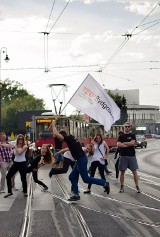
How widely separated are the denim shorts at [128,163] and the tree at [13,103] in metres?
92.9

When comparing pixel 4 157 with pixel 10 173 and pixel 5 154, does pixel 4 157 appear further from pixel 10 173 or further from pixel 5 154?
pixel 10 173

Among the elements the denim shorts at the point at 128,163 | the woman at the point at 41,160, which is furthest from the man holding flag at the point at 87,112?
the denim shorts at the point at 128,163

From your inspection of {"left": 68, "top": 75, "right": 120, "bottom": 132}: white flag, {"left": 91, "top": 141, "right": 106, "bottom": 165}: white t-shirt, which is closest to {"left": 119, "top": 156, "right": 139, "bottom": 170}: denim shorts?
{"left": 91, "top": 141, "right": 106, "bottom": 165}: white t-shirt

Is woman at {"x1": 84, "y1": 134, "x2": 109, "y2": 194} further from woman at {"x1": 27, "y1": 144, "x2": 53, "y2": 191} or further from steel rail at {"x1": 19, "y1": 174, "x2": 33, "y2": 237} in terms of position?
steel rail at {"x1": 19, "y1": 174, "x2": 33, "y2": 237}

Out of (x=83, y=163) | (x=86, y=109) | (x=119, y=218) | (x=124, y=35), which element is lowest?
(x=119, y=218)

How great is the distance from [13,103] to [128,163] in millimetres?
105127

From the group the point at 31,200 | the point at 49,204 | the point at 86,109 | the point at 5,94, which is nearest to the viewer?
the point at 49,204

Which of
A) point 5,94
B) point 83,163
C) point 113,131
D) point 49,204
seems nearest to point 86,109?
point 83,163

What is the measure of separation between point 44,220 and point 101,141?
541cm

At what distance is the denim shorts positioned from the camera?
547 inches

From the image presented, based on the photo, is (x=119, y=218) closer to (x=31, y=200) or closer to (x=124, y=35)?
(x=31, y=200)

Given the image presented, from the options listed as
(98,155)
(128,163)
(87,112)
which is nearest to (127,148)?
(128,163)

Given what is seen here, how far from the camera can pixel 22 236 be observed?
305 inches

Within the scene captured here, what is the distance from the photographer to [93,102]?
47.0 feet
